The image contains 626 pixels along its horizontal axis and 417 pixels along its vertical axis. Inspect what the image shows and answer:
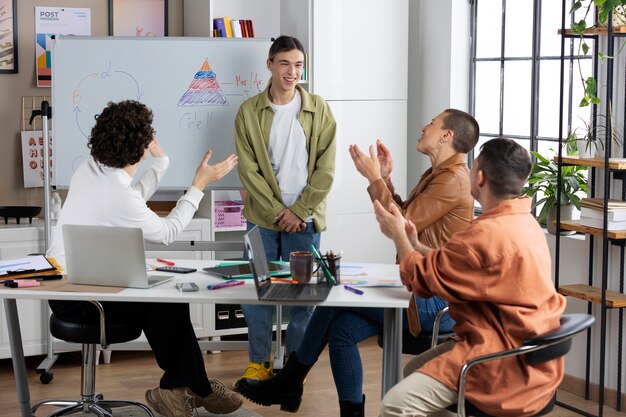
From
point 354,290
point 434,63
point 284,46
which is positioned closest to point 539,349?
point 354,290

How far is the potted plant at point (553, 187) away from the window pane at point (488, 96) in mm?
657

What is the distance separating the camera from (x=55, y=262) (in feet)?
11.4

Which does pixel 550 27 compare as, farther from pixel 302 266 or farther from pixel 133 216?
pixel 133 216

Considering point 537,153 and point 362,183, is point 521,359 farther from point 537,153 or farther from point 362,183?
point 362,183

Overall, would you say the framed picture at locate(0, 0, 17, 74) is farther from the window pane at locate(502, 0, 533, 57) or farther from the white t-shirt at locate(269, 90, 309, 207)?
the window pane at locate(502, 0, 533, 57)

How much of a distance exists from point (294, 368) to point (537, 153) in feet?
5.67

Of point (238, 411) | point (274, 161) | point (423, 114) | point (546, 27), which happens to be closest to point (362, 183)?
point (423, 114)

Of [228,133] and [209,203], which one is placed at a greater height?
[228,133]

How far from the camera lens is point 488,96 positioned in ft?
17.2

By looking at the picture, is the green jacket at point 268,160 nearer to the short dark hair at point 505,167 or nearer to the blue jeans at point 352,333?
the blue jeans at point 352,333

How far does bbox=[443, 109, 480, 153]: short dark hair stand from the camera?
3484mm

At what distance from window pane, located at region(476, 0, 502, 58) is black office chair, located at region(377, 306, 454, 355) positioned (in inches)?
89.5

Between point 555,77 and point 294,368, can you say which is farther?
point 555,77

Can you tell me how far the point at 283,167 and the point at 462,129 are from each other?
4.15 ft
